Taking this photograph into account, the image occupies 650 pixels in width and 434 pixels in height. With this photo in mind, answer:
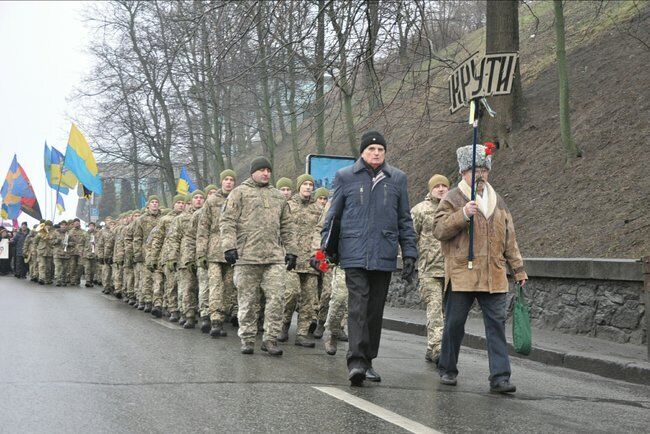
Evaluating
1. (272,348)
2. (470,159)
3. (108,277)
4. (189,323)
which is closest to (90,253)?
(108,277)

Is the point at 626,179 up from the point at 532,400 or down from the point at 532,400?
up

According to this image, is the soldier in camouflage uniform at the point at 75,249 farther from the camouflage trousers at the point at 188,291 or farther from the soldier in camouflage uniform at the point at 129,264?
the camouflage trousers at the point at 188,291

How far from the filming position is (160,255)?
15344mm

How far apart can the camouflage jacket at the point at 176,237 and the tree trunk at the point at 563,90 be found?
22.9 ft

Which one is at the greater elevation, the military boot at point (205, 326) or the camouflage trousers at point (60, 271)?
the camouflage trousers at point (60, 271)

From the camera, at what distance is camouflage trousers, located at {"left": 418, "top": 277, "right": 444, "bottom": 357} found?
9273mm

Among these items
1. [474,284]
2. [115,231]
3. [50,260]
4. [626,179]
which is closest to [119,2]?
[50,260]

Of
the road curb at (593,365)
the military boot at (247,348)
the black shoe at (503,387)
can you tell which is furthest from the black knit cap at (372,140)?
the road curb at (593,365)

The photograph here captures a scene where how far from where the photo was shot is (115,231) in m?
21.9

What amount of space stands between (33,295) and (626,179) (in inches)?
520

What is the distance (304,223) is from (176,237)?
299cm

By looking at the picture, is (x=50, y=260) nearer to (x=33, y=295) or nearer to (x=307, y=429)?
(x=33, y=295)

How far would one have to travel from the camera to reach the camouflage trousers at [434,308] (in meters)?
9.27

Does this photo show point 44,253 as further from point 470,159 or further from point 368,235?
point 470,159
